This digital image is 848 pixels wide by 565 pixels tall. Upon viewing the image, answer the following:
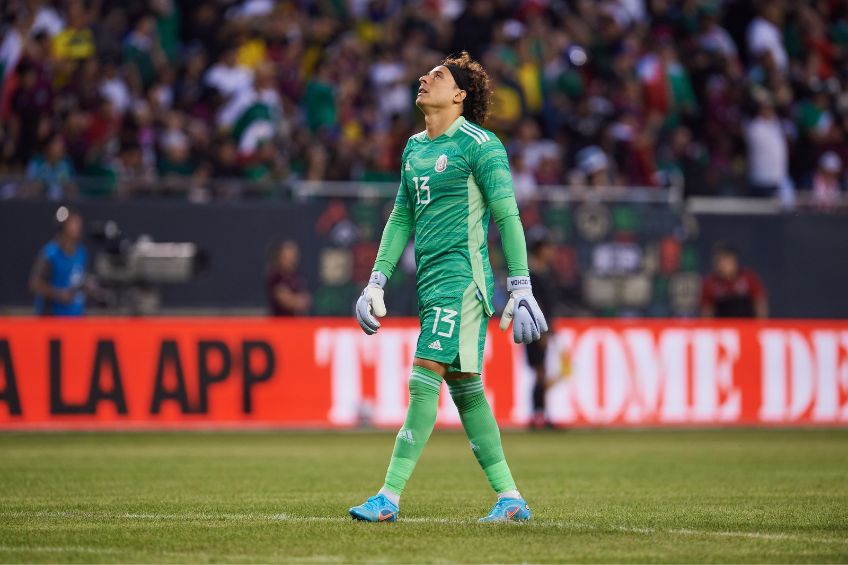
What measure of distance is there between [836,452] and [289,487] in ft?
21.0

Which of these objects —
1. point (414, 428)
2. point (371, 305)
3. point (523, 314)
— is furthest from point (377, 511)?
point (523, 314)

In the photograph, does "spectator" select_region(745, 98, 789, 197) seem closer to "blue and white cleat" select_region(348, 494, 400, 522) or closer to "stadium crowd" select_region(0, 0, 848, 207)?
"stadium crowd" select_region(0, 0, 848, 207)

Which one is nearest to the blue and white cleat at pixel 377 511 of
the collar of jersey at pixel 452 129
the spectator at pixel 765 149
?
the collar of jersey at pixel 452 129

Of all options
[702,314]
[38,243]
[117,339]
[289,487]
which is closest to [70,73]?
[38,243]

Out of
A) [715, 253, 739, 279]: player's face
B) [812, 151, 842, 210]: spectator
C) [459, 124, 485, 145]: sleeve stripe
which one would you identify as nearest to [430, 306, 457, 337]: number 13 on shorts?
[459, 124, 485, 145]: sleeve stripe

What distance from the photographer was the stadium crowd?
18.7 meters

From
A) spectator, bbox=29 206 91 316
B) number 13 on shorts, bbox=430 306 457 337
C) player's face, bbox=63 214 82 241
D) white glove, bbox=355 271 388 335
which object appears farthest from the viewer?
spectator, bbox=29 206 91 316

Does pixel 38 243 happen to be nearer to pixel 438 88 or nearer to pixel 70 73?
pixel 70 73

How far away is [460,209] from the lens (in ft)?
25.7

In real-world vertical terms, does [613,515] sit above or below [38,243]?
below

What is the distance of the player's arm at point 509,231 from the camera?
7.61 meters

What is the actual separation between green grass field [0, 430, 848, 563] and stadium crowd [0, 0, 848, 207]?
4.40m

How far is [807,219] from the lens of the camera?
67.2 ft

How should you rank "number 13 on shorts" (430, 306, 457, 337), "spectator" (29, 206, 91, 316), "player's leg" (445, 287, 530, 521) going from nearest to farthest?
1. "number 13 on shorts" (430, 306, 457, 337)
2. "player's leg" (445, 287, 530, 521)
3. "spectator" (29, 206, 91, 316)
